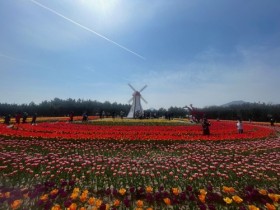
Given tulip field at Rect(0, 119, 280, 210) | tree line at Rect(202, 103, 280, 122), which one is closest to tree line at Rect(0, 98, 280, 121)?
tree line at Rect(202, 103, 280, 122)

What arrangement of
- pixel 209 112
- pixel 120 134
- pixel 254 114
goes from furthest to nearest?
pixel 209 112 → pixel 254 114 → pixel 120 134

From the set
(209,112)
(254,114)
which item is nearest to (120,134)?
(254,114)

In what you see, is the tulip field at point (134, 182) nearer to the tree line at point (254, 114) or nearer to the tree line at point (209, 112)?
the tree line at point (209, 112)

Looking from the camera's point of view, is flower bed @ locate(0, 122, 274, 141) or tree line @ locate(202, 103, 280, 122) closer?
flower bed @ locate(0, 122, 274, 141)

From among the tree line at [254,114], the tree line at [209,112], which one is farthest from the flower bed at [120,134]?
the tree line at [254,114]

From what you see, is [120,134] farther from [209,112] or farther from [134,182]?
[209,112]

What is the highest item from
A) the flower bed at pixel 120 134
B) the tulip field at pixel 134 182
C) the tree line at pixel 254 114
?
the tree line at pixel 254 114

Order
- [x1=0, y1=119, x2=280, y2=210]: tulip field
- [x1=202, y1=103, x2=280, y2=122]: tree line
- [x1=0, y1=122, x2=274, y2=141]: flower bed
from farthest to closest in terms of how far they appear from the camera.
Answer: [x1=202, y1=103, x2=280, y2=122]: tree line → [x1=0, y1=122, x2=274, y2=141]: flower bed → [x1=0, y1=119, x2=280, y2=210]: tulip field

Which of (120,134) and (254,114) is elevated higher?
(254,114)

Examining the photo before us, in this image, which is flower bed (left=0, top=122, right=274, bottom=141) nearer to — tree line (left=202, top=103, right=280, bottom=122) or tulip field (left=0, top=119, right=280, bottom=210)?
tulip field (left=0, top=119, right=280, bottom=210)

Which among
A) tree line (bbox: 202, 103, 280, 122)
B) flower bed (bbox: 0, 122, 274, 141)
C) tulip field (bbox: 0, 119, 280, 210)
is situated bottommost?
tulip field (bbox: 0, 119, 280, 210)

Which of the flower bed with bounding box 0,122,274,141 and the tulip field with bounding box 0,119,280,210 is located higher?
the flower bed with bounding box 0,122,274,141

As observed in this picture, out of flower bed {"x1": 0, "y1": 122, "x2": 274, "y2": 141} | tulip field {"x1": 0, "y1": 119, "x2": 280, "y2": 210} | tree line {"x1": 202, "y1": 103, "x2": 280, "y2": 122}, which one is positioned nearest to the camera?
tulip field {"x1": 0, "y1": 119, "x2": 280, "y2": 210}

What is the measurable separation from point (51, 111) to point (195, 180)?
77.2m
